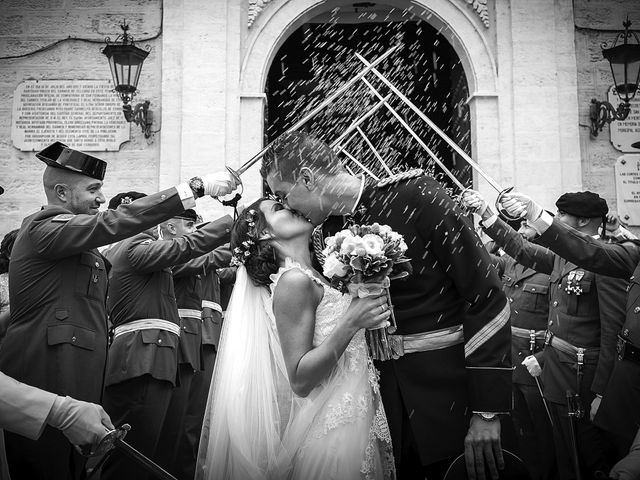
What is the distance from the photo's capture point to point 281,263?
3031mm

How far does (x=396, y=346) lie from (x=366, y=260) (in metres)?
0.48

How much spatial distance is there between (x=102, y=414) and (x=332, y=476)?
0.97m

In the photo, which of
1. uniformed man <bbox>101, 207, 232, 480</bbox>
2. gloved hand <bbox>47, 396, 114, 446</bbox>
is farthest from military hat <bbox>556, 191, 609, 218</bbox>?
gloved hand <bbox>47, 396, 114, 446</bbox>

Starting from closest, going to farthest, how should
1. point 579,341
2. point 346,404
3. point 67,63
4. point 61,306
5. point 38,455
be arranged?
point 346,404
point 38,455
point 61,306
point 579,341
point 67,63

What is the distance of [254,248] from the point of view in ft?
10.0

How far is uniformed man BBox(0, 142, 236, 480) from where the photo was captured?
3875 millimetres

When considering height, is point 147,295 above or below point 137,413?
above

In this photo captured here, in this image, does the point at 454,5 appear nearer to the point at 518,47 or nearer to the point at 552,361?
the point at 518,47

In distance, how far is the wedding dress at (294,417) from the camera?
8.99 feet

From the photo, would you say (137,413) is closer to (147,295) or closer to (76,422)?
(147,295)

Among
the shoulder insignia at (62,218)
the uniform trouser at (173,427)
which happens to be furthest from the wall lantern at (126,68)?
the shoulder insignia at (62,218)

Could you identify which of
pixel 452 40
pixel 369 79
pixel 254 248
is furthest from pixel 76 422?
pixel 369 79

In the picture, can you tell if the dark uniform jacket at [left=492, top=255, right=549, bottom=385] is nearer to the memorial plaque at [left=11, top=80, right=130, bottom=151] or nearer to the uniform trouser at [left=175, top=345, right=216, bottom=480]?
the uniform trouser at [left=175, top=345, right=216, bottom=480]

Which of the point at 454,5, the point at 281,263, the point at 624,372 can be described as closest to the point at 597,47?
the point at 454,5
